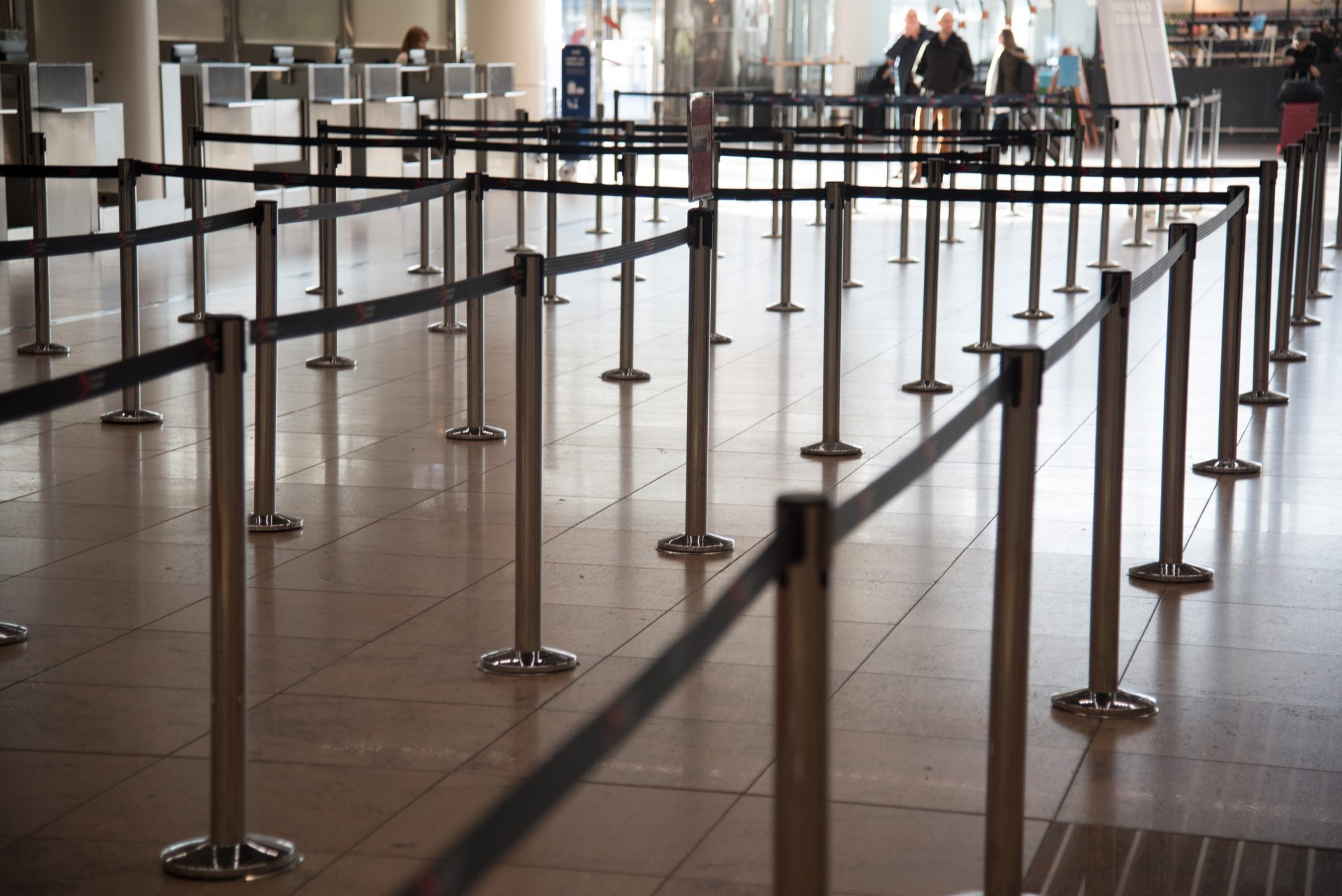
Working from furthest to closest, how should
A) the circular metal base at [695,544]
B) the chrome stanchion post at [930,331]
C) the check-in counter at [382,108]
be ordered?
the check-in counter at [382,108]
the chrome stanchion post at [930,331]
the circular metal base at [695,544]

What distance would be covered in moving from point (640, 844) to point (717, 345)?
20.3ft

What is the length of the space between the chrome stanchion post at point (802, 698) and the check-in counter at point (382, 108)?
16.2m

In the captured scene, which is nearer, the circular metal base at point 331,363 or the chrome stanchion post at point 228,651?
the chrome stanchion post at point 228,651

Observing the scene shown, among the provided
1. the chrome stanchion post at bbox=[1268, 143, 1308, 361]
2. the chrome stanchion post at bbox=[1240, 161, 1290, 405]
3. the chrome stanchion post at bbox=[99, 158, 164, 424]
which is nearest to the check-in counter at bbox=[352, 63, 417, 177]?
the chrome stanchion post at bbox=[99, 158, 164, 424]

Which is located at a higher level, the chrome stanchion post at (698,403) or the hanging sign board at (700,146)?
the hanging sign board at (700,146)

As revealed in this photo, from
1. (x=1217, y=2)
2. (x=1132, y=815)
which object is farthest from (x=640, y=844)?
(x=1217, y=2)

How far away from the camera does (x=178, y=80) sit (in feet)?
49.7

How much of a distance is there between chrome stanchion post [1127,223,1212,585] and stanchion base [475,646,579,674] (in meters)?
1.81

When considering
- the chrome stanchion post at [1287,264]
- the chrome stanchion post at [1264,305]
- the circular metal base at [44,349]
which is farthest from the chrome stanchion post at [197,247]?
the chrome stanchion post at [1287,264]

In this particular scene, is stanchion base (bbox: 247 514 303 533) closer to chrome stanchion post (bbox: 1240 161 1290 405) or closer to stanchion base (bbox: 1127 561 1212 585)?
stanchion base (bbox: 1127 561 1212 585)

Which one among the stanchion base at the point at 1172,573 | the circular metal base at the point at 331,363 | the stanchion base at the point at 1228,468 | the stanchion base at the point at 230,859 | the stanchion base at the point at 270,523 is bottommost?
the stanchion base at the point at 230,859

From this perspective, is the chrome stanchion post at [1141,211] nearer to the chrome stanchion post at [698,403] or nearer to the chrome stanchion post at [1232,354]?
the chrome stanchion post at [1232,354]

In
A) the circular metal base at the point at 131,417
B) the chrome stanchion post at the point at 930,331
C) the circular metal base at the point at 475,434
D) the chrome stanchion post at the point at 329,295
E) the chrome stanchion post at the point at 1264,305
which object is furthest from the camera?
the chrome stanchion post at the point at 329,295

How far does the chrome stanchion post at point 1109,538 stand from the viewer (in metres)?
4.00
